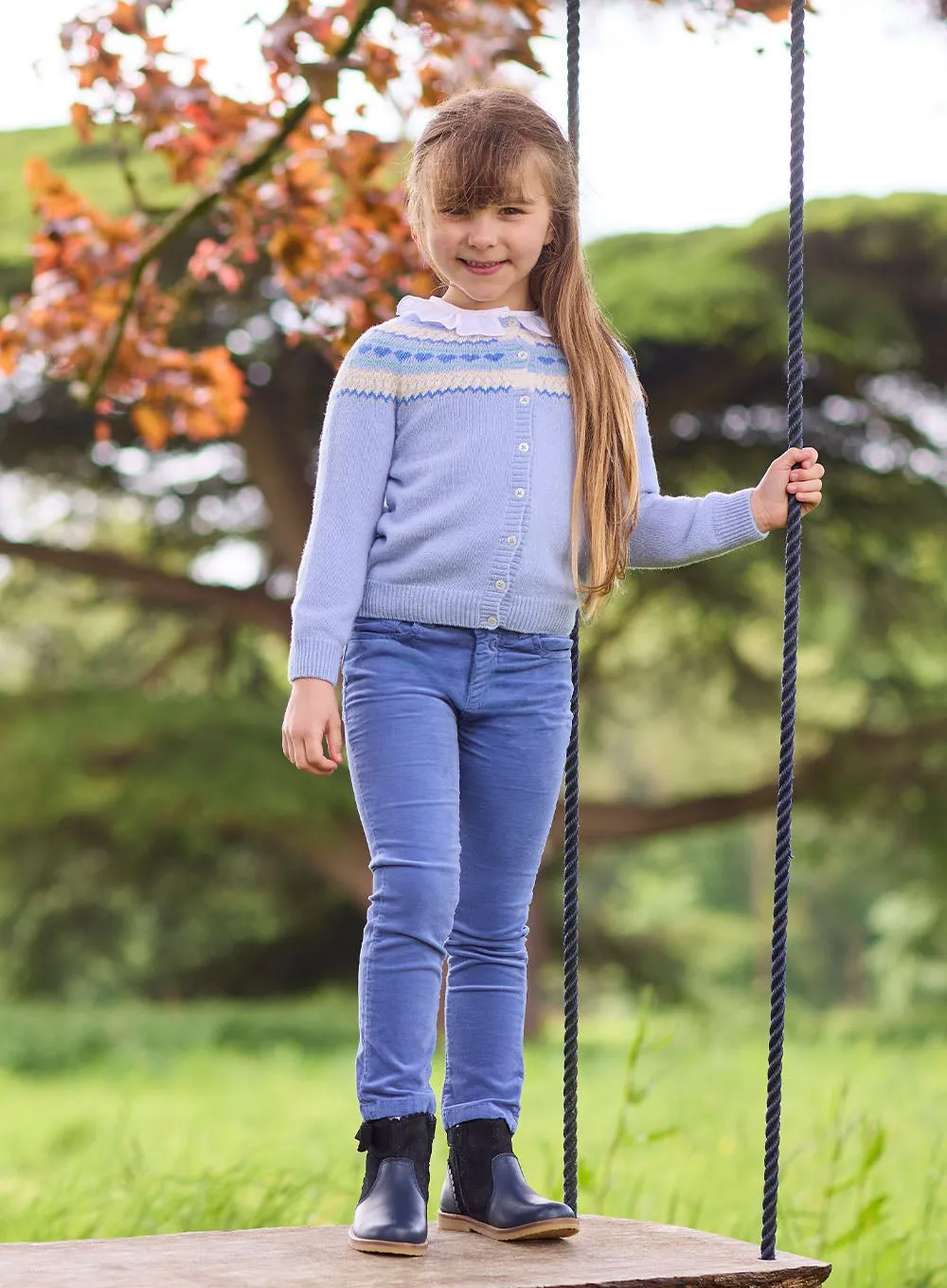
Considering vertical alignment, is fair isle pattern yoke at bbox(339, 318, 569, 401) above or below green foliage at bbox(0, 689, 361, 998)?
above

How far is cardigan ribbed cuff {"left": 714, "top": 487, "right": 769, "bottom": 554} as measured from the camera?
2.09m

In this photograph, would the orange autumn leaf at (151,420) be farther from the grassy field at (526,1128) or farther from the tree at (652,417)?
the grassy field at (526,1128)

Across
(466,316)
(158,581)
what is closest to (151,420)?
(466,316)

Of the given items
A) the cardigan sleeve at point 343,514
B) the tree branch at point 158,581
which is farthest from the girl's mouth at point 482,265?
the tree branch at point 158,581

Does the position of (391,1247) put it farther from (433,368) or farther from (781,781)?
(433,368)

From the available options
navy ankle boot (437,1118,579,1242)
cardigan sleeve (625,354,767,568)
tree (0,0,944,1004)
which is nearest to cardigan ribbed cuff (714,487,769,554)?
cardigan sleeve (625,354,767,568)

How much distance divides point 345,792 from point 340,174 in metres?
5.37

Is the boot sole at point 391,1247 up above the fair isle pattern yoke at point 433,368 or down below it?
below

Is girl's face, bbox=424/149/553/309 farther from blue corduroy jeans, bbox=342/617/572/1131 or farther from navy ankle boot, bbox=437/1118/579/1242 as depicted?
navy ankle boot, bbox=437/1118/579/1242

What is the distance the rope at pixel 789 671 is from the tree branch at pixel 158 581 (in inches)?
273

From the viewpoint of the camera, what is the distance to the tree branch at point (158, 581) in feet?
29.5

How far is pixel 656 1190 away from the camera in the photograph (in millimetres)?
Result: 4191

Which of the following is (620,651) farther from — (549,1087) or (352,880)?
(549,1087)

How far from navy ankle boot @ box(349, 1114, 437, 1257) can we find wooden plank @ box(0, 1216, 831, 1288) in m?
0.02
